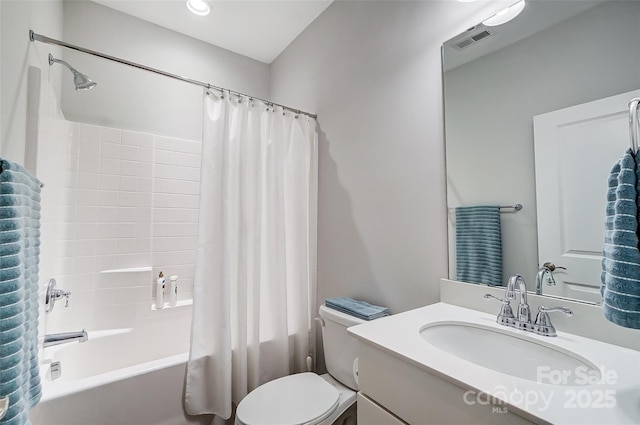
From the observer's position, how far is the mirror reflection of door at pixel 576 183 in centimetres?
82

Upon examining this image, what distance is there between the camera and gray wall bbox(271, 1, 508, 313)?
1255 mm

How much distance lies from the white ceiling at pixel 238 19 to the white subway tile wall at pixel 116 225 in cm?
88

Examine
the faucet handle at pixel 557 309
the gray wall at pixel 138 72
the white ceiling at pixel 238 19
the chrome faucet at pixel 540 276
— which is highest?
the white ceiling at pixel 238 19

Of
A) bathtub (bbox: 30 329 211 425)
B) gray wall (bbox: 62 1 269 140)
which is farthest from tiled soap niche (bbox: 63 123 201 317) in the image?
bathtub (bbox: 30 329 211 425)

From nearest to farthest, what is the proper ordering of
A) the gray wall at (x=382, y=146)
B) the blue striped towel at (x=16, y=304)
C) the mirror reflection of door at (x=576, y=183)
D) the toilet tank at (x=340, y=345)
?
the blue striped towel at (x=16, y=304) < the mirror reflection of door at (x=576, y=183) < the gray wall at (x=382, y=146) < the toilet tank at (x=340, y=345)

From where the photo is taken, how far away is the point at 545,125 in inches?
37.5

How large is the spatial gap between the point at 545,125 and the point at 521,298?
0.60 m

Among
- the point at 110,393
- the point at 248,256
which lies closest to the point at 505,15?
the point at 248,256

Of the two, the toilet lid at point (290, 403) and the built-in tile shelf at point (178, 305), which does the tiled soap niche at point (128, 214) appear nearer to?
the built-in tile shelf at point (178, 305)

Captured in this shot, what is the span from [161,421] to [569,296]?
1.77 metres

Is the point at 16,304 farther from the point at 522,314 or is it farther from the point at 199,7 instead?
the point at 199,7

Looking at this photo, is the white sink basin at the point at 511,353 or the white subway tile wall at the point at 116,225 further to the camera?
the white subway tile wall at the point at 116,225

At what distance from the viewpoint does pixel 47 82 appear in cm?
149

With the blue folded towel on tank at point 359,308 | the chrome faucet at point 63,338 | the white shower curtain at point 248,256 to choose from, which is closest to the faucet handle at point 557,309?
the blue folded towel on tank at point 359,308
